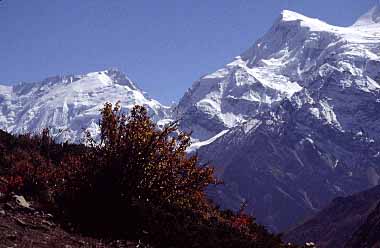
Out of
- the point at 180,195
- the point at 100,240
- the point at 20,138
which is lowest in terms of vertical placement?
the point at 100,240

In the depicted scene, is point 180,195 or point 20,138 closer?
point 180,195

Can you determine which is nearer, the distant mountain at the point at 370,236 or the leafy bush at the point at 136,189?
the leafy bush at the point at 136,189

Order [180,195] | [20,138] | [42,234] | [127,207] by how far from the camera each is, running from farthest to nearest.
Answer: [20,138], [180,195], [127,207], [42,234]

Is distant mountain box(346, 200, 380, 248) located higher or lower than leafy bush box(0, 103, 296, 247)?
lower

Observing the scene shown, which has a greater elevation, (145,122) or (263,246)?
(145,122)

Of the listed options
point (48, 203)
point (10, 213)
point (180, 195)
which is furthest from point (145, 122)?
point (10, 213)

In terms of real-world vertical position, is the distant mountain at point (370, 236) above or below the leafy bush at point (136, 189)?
below

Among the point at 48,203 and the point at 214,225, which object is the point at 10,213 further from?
the point at 214,225

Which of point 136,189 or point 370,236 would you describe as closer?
point 136,189

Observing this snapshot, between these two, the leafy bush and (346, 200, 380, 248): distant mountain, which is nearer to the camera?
the leafy bush

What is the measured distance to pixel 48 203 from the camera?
12703mm

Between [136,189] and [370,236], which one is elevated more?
[136,189]

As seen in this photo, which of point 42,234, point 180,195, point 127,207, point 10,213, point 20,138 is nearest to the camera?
point 42,234

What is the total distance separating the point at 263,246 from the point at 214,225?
48.7 inches
